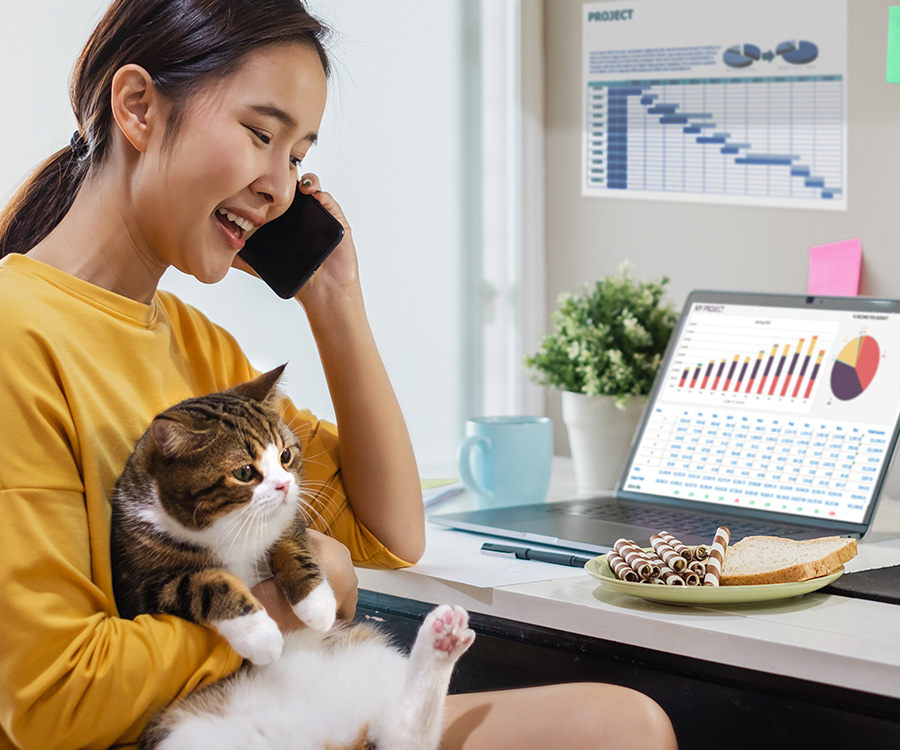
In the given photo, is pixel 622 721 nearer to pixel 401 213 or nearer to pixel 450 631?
pixel 450 631

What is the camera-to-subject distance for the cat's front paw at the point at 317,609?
899mm

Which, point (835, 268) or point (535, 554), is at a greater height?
point (835, 268)

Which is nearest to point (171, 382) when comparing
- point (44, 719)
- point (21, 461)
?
point (21, 461)

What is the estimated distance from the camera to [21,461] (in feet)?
2.66

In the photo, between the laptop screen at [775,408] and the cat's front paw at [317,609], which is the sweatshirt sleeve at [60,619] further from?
the laptop screen at [775,408]

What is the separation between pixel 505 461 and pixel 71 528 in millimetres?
681

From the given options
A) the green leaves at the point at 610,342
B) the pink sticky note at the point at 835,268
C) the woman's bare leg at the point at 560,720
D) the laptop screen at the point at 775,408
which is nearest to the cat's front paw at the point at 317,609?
the woman's bare leg at the point at 560,720

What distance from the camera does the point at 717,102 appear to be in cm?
167

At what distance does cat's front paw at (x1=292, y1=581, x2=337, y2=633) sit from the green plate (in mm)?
249

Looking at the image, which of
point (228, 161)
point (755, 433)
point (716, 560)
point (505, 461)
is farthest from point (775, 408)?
point (228, 161)

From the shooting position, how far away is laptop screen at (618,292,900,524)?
129cm

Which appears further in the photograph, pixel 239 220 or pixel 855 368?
pixel 855 368

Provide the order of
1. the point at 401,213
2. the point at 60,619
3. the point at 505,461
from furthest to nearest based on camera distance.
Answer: the point at 401,213 → the point at 505,461 → the point at 60,619

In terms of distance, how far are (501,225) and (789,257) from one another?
54 centimetres
